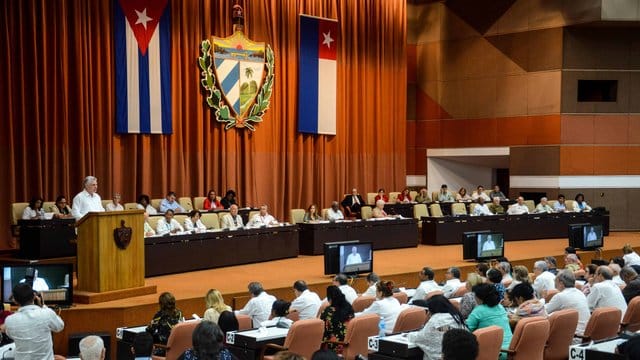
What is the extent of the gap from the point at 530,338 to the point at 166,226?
24.8 feet

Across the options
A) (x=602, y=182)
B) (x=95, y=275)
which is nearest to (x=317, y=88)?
(x=602, y=182)

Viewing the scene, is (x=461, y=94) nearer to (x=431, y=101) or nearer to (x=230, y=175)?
(x=431, y=101)

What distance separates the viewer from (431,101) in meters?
22.9

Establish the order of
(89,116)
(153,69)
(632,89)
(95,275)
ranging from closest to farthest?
(95,275) → (89,116) → (153,69) → (632,89)

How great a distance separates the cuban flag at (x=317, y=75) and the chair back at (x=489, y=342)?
13.4 m

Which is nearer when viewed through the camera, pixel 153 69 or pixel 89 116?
pixel 89 116

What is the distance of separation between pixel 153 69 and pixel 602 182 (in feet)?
39.8

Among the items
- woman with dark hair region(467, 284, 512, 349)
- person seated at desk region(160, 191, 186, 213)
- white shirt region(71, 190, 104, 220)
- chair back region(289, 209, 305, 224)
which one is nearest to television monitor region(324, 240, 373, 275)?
chair back region(289, 209, 305, 224)

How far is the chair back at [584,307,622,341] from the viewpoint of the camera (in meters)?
7.16

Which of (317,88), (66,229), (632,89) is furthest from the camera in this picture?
(632,89)

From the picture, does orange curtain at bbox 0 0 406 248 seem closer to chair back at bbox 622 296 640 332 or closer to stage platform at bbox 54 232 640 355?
stage platform at bbox 54 232 640 355

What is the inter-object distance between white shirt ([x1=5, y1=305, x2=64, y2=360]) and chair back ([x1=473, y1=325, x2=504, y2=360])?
302 cm

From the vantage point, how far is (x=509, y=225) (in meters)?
17.9

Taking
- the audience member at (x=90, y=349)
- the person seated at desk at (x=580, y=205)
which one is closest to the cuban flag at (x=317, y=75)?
the person seated at desk at (x=580, y=205)
